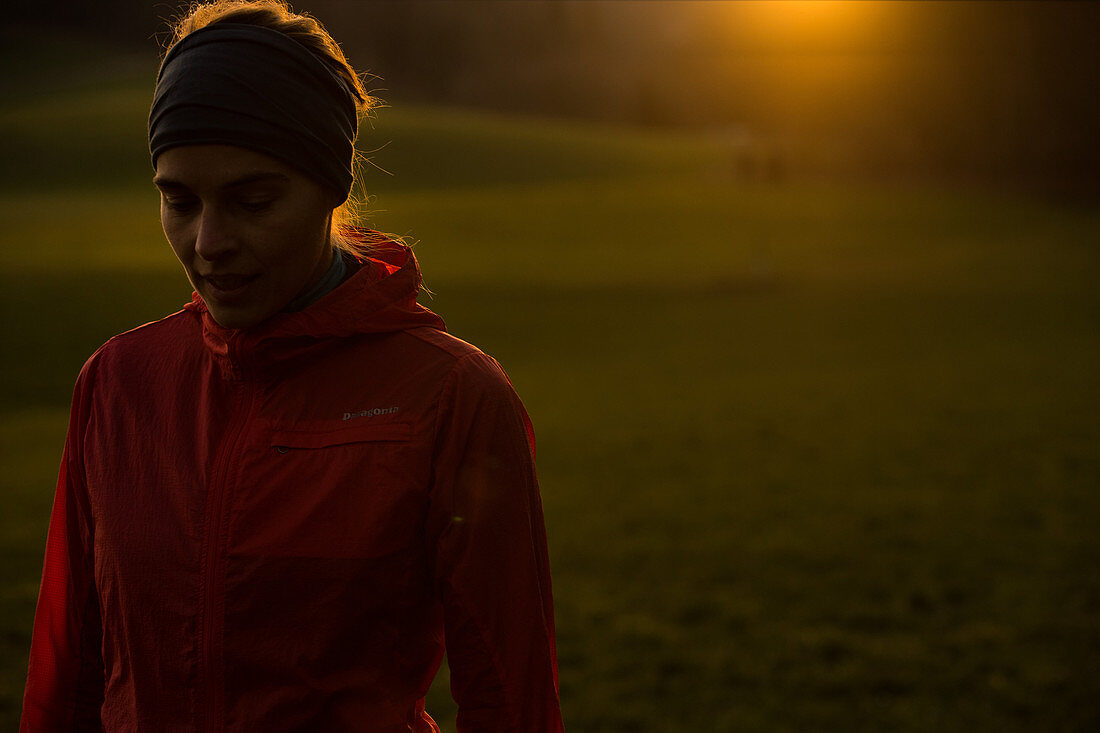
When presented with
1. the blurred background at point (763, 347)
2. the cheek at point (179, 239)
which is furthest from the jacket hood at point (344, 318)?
the blurred background at point (763, 347)

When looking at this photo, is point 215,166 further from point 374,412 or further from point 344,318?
point 374,412

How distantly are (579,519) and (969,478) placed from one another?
11.1ft

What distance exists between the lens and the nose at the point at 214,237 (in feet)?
5.09

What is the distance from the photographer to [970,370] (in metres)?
13.4

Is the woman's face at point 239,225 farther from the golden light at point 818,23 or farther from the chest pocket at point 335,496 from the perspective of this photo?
the golden light at point 818,23

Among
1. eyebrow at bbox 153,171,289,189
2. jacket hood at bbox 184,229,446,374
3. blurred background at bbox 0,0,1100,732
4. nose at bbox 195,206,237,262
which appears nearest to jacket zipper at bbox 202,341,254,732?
jacket hood at bbox 184,229,446,374

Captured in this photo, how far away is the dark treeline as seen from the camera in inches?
1871

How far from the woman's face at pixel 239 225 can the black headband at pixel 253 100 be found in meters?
0.03

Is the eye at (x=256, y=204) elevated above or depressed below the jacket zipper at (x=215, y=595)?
above

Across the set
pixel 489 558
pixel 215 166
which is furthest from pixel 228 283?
pixel 489 558

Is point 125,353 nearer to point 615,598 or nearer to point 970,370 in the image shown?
point 615,598

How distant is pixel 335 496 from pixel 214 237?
0.43m

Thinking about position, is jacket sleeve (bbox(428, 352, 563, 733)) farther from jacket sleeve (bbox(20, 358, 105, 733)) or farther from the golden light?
the golden light

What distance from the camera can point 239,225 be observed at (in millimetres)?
1563
